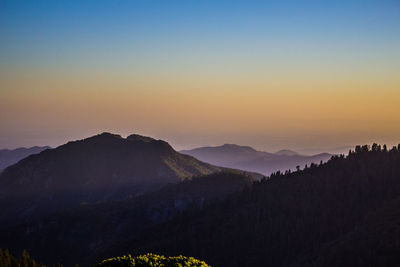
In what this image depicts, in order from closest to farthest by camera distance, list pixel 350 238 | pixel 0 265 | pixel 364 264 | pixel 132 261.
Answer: pixel 132 261
pixel 0 265
pixel 364 264
pixel 350 238

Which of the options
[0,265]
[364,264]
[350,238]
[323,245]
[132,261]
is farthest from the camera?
[323,245]

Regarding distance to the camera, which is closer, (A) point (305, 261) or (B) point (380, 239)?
(B) point (380, 239)

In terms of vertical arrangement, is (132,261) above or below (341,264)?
above

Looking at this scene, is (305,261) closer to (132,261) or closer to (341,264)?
(341,264)

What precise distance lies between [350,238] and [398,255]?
2749 cm

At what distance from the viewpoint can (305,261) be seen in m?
187

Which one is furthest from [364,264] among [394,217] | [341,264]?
[394,217]

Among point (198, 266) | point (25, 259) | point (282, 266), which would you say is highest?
point (198, 266)

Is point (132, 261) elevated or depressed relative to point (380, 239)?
elevated

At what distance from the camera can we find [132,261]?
2867 inches

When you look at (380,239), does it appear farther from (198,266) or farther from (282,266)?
(198,266)

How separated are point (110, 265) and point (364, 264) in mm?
121675

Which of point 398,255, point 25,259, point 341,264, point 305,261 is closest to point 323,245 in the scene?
point 305,261

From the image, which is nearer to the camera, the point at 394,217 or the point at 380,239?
the point at 380,239
